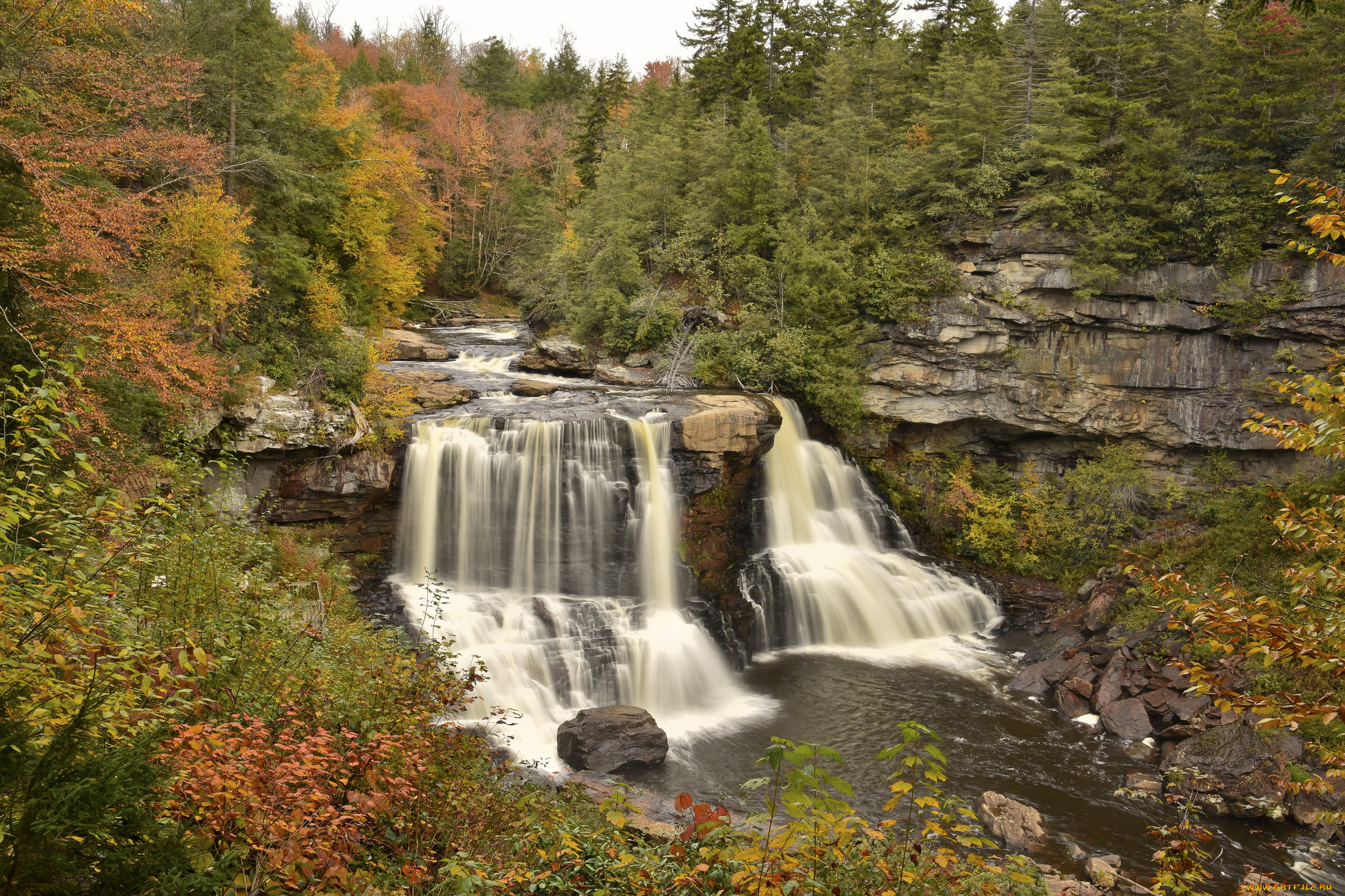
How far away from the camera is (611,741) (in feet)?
A: 37.4

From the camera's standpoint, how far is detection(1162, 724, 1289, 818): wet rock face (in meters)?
11.1

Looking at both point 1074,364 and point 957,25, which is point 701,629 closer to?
point 1074,364

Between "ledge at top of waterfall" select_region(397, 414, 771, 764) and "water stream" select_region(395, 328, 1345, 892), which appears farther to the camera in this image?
"ledge at top of waterfall" select_region(397, 414, 771, 764)

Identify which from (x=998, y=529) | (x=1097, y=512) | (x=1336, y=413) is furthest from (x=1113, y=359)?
(x=1336, y=413)

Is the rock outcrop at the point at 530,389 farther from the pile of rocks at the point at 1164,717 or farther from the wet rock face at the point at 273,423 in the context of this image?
the pile of rocks at the point at 1164,717

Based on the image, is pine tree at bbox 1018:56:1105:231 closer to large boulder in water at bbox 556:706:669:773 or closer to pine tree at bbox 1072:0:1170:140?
pine tree at bbox 1072:0:1170:140

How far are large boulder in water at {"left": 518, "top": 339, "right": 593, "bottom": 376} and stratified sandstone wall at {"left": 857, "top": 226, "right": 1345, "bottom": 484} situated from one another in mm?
8910

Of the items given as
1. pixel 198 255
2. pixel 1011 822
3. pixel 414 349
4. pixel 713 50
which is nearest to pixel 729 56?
pixel 713 50

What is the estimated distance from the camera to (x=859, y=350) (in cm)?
2097

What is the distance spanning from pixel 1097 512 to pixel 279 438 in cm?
1961

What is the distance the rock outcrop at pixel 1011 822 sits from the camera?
993cm

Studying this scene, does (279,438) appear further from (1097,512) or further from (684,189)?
(1097,512)

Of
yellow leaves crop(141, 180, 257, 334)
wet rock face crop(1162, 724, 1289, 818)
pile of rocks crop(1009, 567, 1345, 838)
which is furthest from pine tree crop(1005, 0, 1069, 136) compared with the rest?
yellow leaves crop(141, 180, 257, 334)

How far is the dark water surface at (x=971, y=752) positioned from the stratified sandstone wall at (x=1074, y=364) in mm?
7296
